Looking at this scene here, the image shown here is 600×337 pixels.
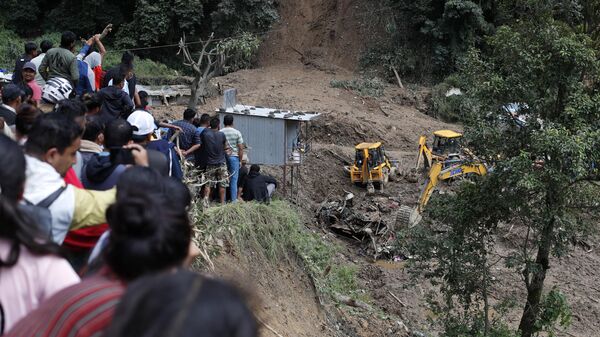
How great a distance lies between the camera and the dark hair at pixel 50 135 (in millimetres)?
4059

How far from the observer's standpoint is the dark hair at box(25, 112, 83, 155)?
4059mm

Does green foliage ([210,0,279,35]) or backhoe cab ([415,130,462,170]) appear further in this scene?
green foliage ([210,0,279,35])

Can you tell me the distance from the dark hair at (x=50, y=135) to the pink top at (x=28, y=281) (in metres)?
1.34

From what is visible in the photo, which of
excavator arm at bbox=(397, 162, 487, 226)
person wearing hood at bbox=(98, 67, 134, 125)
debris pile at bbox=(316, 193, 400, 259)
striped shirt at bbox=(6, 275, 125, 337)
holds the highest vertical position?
striped shirt at bbox=(6, 275, 125, 337)

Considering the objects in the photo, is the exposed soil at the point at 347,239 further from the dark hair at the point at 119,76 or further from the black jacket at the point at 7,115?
the black jacket at the point at 7,115

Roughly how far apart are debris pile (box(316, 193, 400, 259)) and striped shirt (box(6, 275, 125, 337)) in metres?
18.1

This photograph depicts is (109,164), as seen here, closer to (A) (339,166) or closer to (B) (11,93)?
(B) (11,93)

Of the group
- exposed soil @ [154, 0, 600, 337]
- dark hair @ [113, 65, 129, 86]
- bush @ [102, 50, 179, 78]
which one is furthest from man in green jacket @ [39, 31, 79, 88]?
bush @ [102, 50, 179, 78]

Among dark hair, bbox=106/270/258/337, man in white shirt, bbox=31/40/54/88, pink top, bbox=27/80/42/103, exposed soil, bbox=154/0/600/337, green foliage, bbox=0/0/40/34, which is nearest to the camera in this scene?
dark hair, bbox=106/270/258/337

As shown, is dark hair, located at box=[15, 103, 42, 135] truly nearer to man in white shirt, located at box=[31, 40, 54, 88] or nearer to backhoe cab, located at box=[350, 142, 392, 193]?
man in white shirt, located at box=[31, 40, 54, 88]

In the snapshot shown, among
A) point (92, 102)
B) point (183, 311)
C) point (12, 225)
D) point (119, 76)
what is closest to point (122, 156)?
point (12, 225)

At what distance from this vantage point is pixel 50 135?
4090mm

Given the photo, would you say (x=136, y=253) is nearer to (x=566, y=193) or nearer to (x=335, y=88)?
(x=566, y=193)

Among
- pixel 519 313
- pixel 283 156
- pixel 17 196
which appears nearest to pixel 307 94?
pixel 283 156
